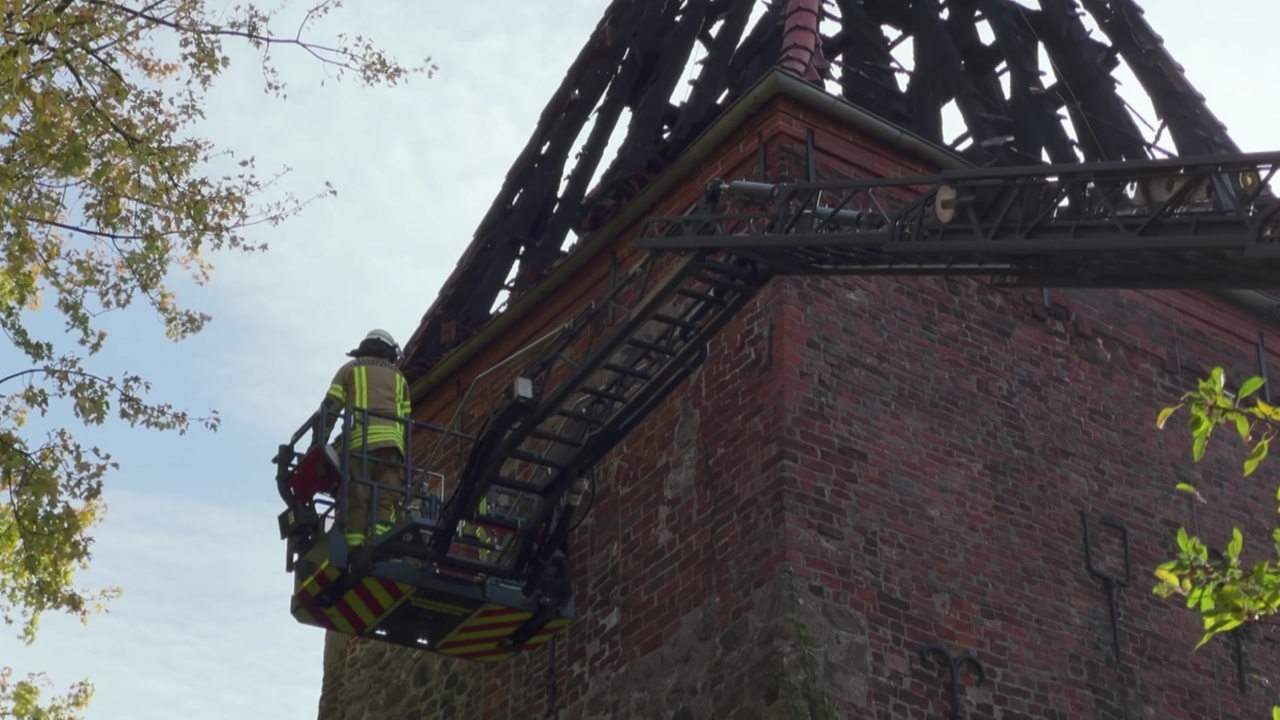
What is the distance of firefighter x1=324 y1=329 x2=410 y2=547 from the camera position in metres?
14.0

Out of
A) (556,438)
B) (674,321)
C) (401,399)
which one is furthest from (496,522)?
(674,321)

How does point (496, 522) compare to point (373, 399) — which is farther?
point (373, 399)

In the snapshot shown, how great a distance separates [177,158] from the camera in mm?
12453

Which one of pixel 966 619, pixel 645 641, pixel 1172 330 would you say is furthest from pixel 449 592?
pixel 1172 330

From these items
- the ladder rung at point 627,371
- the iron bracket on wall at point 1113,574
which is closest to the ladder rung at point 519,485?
the ladder rung at point 627,371

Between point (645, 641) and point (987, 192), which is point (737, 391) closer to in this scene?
point (645, 641)

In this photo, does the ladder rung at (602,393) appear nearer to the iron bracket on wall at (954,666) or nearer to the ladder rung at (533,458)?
the ladder rung at (533,458)

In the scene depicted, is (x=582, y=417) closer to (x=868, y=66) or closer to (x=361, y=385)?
(x=361, y=385)

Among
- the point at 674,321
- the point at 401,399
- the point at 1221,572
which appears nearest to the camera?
the point at 1221,572

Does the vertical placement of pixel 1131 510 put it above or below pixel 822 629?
above

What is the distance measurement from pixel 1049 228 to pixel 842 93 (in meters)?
5.08

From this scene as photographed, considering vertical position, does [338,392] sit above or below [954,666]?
above

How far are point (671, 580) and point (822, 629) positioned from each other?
1.64 m

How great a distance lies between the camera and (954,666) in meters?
13.1
